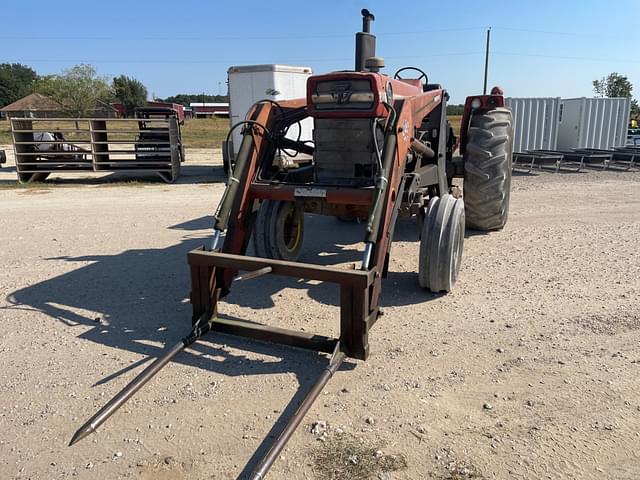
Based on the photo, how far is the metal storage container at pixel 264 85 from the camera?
1304 cm

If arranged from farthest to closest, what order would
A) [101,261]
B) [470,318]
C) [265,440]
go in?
[101,261] < [470,318] < [265,440]

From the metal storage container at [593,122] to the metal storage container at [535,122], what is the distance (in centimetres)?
62

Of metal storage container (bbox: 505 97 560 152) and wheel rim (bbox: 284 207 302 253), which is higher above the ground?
metal storage container (bbox: 505 97 560 152)

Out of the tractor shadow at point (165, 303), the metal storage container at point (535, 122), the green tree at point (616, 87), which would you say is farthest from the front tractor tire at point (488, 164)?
the green tree at point (616, 87)

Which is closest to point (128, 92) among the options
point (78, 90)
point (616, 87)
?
point (78, 90)

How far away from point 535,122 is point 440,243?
14.4 meters

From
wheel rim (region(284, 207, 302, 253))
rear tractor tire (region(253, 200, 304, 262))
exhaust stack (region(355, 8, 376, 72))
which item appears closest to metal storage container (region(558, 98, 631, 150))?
exhaust stack (region(355, 8, 376, 72))

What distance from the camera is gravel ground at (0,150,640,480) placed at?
2812 mm

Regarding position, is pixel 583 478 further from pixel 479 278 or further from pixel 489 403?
pixel 479 278

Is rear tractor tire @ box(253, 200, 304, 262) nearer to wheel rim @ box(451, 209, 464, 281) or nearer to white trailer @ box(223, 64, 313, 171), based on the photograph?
wheel rim @ box(451, 209, 464, 281)

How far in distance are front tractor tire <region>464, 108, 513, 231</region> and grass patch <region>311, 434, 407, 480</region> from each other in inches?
180

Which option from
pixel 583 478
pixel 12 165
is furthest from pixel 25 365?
pixel 12 165

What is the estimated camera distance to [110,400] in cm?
332

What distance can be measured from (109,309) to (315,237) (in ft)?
10.9
